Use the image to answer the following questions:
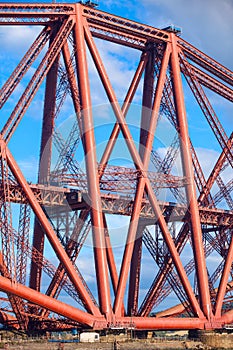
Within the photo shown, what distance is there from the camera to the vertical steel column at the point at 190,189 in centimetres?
5816

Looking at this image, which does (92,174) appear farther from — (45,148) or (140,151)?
(140,151)

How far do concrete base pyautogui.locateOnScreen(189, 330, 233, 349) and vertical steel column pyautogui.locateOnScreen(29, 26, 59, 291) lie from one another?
42.9 feet

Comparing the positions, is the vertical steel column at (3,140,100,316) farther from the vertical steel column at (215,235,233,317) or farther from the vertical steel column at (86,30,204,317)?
the vertical steel column at (215,235,233,317)

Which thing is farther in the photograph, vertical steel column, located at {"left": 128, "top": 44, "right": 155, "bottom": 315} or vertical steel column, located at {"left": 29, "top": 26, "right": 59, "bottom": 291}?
vertical steel column, located at {"left": 128, "top": 44, "right": 155, "bottom": 315}

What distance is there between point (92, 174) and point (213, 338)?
17.1m

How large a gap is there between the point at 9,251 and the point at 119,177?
1416cm

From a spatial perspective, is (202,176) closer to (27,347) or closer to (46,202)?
(46,202)

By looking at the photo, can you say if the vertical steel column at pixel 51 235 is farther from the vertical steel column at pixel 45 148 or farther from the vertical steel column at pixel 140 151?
the vertical steel column at pixel 140 151

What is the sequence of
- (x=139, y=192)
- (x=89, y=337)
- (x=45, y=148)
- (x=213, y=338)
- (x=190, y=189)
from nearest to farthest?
(x=89, y=337)
(x=139, y=192)
(x=213, y=338)
(x=45, y=148)
(x=190, y=189)

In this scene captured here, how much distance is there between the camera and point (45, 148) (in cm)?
5825

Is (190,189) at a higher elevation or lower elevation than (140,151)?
lower

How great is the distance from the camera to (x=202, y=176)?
212 ft

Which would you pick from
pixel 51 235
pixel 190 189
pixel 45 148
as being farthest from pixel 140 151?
pixel 51 235

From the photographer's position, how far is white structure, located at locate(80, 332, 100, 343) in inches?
1939
